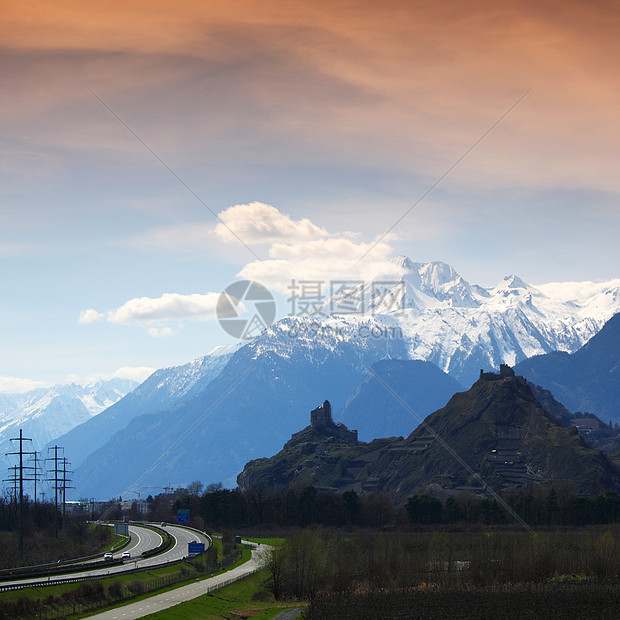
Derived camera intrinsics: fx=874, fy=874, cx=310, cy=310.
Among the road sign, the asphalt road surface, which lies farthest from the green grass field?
the road sign

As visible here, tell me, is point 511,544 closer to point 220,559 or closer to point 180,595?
point 220,559

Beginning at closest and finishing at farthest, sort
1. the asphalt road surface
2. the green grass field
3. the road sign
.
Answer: the asphalt road surface, the green grass field, the road sign

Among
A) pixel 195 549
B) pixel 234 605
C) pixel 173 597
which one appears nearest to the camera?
pixel 173 597

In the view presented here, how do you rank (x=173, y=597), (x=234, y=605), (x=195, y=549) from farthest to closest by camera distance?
(x=195, y=549), (x=234, y=605), (x=173, y=597)

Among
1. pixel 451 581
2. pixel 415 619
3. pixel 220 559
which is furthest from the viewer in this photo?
pixel 220 559

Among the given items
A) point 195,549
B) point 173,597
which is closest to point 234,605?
point 173,597

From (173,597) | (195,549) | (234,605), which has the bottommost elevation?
(234,605)

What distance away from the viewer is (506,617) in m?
127

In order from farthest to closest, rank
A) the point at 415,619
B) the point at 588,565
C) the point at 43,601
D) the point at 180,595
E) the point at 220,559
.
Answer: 1. the point at 220,559
2. the point at 588,565
3. the point at 180,595
4. the point at 415,619
5. the point at 43,601

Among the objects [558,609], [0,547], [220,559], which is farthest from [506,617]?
[0,547]

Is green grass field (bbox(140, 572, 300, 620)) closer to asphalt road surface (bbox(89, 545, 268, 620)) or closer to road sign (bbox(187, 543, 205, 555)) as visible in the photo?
asphalt road surface (bbox(89, 545, 268, 620))

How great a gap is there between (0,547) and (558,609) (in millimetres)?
112694

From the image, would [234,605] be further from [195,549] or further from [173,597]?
[195,549]

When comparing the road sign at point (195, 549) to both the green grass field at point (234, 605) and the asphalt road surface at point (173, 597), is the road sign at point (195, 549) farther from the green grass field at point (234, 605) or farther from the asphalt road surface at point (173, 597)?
the green grass field at point (234, 605)
